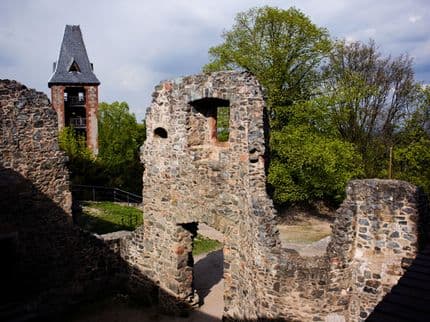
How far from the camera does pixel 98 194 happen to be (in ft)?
76.4

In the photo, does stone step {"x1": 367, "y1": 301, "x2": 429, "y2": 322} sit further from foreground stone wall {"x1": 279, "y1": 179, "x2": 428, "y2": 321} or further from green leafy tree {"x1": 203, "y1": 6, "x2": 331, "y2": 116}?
green leafy tree {"x1": 203, "y1": 6, "x2": 331, "y2": 116}

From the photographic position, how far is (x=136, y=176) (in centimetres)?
2734

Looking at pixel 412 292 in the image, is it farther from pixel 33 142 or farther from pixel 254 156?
pixel 33 142

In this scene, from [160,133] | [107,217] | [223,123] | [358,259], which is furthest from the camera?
[223,123]

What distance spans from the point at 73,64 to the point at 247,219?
28.6 metres

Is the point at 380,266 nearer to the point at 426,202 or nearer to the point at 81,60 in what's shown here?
the point at 426,202

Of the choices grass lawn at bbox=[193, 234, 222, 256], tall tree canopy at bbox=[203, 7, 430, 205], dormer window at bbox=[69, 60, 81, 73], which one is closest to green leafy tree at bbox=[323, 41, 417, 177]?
tall tree canopy at bbox=[203, 7, 430, 205]

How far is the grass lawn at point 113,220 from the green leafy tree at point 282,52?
780cm

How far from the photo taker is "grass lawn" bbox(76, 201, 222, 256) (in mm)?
15628

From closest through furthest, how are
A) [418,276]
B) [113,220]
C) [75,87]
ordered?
1. [418,276]
2. [113,220]
3. [75,87]

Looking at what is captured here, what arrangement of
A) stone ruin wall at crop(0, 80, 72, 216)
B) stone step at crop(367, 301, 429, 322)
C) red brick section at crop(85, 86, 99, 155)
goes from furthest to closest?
red brick section at crop(85, 86, 99, 155), stone ruin wall at crop(0, 80, 72, 216), stone step at crop(367, 301, 429, 322)

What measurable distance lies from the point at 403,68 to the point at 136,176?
17.3 metres

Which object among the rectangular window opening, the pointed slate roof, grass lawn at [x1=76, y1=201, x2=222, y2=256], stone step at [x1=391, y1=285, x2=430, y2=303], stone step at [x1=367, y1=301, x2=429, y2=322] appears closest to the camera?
stone step at [x1=367, y1=301, x2=429, y2=322]

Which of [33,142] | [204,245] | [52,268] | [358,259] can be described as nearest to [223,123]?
[204,245]
